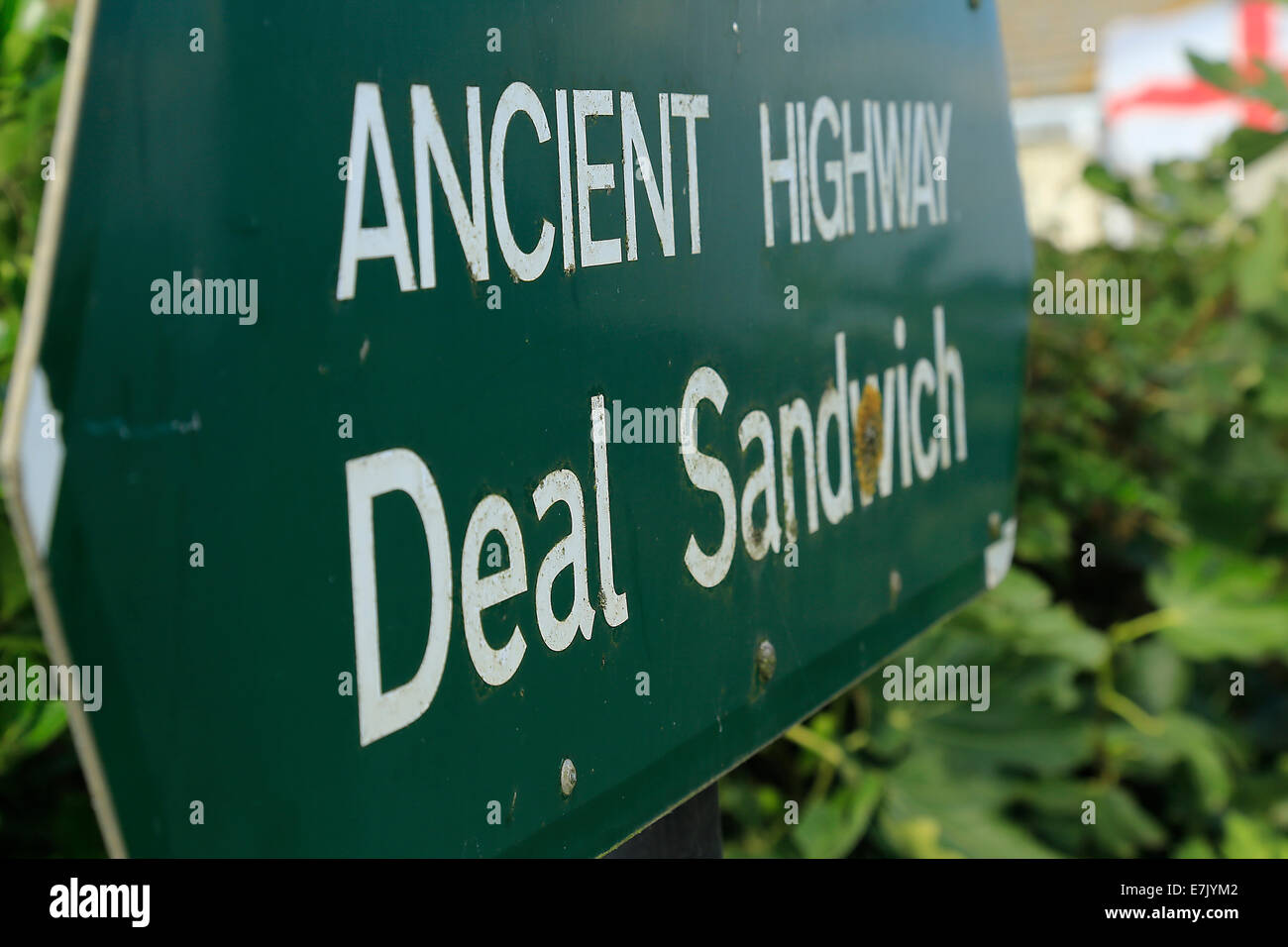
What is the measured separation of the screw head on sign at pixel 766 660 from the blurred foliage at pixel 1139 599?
3.45ft

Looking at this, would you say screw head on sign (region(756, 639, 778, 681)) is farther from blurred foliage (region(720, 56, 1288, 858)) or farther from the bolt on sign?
blurred foliage (region(720, 56, 1288, 858))

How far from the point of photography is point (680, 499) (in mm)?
785

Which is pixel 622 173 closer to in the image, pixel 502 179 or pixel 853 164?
pixel 502 179

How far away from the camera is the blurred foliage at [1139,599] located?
6.36 ft

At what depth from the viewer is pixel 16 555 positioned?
41.5 inches

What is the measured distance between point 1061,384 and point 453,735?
213 centimetres

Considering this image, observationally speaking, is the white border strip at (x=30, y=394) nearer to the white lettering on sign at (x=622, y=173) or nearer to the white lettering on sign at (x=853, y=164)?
the white lettering on sign at (x=622, y=173)

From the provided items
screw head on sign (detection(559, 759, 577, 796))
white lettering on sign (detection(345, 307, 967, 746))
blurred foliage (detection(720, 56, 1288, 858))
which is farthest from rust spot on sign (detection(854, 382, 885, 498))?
blurred foliage (detection(720, 56, 1288, 858))

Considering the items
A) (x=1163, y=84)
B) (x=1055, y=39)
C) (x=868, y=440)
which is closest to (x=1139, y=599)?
(x=868, y=440)

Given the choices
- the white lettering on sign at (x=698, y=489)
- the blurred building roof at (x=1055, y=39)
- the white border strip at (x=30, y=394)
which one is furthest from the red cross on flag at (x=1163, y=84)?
the white border strip at (x=30, y=394)

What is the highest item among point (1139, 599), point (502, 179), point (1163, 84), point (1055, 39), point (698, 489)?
point (1055, 39)

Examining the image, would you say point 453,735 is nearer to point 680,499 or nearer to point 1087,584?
point 680,499

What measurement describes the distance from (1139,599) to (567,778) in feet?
7.21

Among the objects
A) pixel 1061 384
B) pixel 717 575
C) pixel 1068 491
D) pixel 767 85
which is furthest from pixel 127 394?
pixel 1061 384
